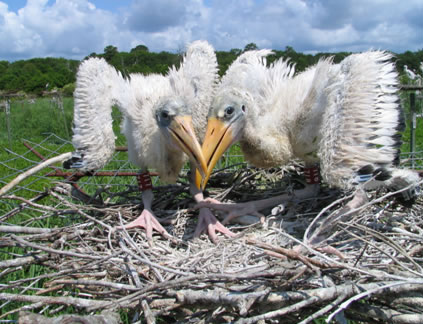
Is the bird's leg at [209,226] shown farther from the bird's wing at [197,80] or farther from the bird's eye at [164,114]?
the bird's eye at [164,114]

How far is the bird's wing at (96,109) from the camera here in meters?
2.86

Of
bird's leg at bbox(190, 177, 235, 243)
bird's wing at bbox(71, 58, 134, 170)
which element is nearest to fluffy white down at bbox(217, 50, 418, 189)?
A: bird's leg at bbox(190, 177, 235, 243)

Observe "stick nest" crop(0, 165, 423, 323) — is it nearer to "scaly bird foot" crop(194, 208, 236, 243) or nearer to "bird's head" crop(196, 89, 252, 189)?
"scaly bird foot" crop(194, 208, 236, 243)

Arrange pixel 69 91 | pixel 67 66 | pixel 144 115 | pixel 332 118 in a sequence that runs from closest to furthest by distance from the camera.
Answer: pixel 332 118
pixel 144 115
pixel 69 91
pixel 67 66

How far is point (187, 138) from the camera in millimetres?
2359

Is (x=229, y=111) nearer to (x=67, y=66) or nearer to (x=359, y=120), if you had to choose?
(x=359, y=120)

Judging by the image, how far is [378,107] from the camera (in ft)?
8.13

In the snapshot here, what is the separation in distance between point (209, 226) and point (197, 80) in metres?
1.07

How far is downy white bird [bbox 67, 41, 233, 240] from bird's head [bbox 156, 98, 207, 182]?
0.05 meters

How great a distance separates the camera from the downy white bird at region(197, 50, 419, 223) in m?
2.29

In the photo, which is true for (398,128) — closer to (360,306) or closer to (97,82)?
(360,306)

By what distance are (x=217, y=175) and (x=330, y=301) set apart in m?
1.95

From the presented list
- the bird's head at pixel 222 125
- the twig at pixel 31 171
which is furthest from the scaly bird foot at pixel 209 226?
the twig at pixel 31 171

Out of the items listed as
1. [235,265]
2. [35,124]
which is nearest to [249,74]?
[235,265]
